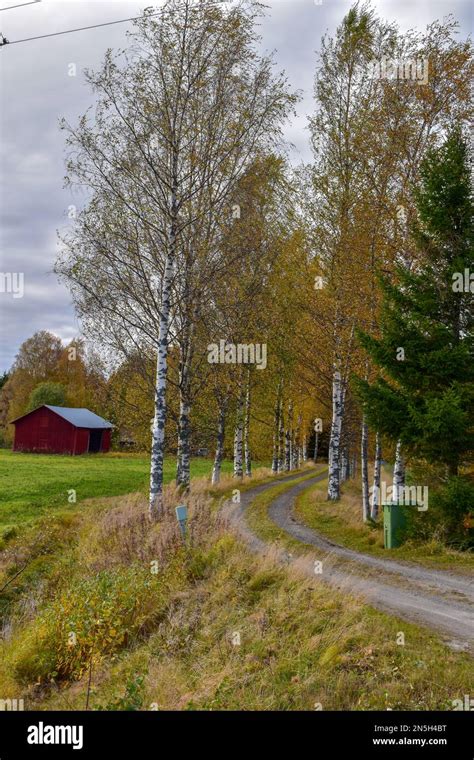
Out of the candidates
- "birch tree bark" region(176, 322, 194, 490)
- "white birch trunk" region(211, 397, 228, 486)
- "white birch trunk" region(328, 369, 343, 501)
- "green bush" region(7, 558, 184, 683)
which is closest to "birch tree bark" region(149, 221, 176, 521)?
"birch tree bark" region(176, 322, 194, 490)

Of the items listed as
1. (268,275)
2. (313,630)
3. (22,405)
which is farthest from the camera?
(22,405)

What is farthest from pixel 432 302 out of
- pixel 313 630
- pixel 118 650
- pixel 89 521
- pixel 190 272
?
pixel 89 521

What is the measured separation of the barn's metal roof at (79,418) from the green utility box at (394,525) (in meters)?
40.8

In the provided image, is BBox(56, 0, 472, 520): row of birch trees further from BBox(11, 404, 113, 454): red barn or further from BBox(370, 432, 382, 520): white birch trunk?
BBox(11, 404, 113, 454): red barn

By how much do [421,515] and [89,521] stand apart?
8.85 metres

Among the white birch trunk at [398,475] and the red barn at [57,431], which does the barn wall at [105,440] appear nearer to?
the red barn at [57,431]

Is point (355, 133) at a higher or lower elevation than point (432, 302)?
higher

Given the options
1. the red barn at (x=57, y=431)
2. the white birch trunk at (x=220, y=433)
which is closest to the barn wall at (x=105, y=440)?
the red barn at (x=57, y=431)

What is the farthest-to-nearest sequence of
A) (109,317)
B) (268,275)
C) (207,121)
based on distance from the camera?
(268,275) → (109,317) → (207,121)

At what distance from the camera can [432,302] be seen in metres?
11.9

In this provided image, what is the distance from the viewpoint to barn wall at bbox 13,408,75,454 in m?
49.5

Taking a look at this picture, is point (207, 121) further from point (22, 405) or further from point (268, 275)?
point (22, 405)

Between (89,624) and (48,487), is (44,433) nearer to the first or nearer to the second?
(48,487)

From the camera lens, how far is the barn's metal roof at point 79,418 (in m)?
49.1
